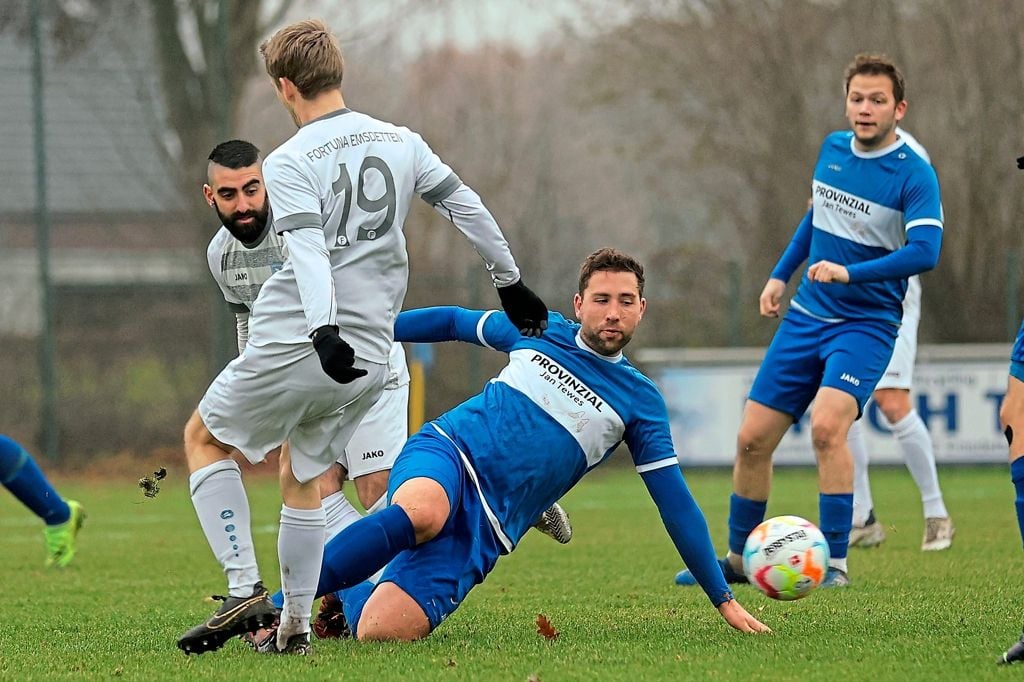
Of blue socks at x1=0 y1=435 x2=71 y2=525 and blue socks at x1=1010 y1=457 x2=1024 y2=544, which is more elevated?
blue socks at x1=1010 y1=457 x2=1024 y2=544

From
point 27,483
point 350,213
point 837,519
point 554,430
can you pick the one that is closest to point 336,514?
point 554,430

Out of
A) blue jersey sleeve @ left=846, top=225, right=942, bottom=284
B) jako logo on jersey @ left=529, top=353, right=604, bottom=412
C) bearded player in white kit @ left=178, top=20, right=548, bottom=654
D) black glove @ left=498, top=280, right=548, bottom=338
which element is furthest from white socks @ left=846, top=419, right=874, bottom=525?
bearded player in white kit @ left=178, top=20, right=548, bottom=654

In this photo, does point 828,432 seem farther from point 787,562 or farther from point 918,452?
point 918,452

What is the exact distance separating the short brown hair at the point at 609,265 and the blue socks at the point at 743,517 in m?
1.90

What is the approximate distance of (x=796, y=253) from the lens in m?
7.49

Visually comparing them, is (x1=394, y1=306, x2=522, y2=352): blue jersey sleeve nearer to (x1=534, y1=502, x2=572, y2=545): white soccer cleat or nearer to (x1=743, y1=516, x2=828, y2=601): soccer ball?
(x1=534, y1=502, x2=572, y2=545): white soccer cleat

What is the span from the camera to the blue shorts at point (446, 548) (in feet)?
17.4

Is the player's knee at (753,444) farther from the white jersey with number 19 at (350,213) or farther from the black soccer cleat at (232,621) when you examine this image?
the black soccer cleat at (232,621)

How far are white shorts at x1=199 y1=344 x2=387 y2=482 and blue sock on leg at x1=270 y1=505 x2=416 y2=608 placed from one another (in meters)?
0.26

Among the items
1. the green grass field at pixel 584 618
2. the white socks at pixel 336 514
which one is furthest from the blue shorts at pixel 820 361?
the white socks at pixel 336 514

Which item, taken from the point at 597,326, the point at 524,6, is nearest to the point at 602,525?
the point at 597,326

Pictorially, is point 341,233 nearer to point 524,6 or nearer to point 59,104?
point 59,104

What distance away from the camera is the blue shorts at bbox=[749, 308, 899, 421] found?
6.87 meters

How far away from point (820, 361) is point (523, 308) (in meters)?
2.28
